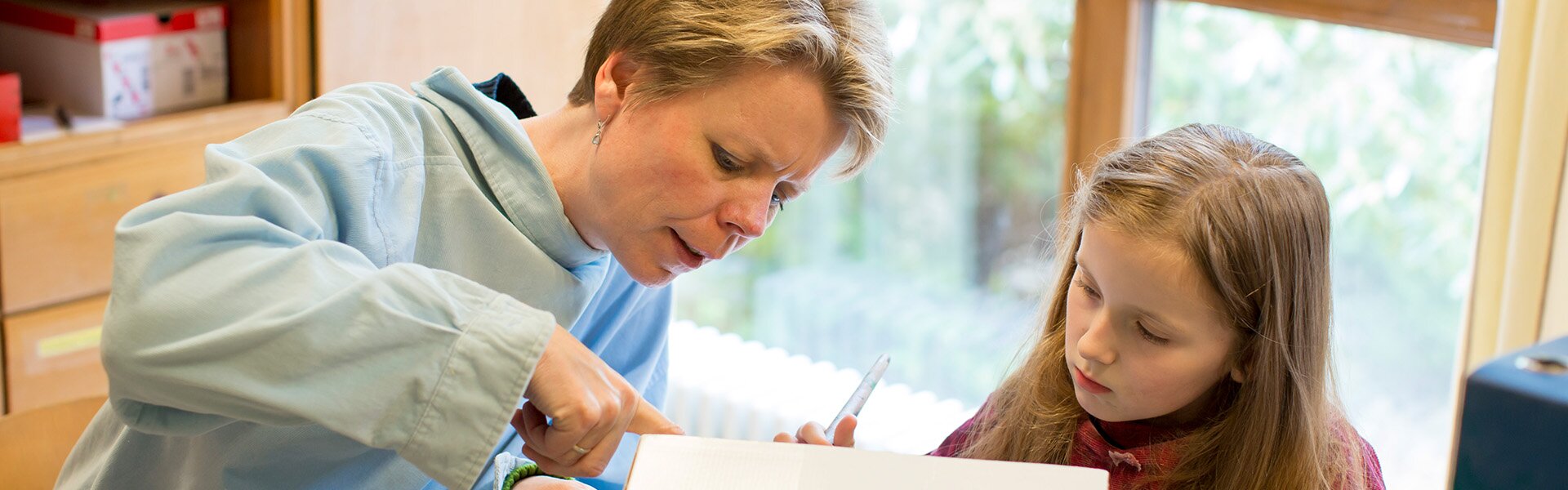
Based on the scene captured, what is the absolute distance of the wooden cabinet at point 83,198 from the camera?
5.77 ft

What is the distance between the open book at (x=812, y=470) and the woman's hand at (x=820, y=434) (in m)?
0.18

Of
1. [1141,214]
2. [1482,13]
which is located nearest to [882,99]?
[1141,214]

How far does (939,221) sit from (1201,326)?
143 cm

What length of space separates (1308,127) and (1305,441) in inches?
34.4

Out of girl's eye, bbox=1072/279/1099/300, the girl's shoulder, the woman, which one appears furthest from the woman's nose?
the girl's shoulder

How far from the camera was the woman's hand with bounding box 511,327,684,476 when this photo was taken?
2.74 feet

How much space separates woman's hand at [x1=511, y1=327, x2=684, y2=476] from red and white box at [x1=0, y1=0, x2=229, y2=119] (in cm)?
125

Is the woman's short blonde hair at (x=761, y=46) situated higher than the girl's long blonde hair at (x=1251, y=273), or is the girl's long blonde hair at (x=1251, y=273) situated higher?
the woman's short blonde hair at (x=761, y=46)

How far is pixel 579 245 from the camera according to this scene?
118 cm

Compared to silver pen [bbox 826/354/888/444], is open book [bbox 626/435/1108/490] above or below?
above

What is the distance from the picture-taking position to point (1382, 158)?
5.76ft

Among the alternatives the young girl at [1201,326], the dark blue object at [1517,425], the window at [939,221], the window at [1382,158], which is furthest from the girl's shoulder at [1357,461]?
the window at [939,221]

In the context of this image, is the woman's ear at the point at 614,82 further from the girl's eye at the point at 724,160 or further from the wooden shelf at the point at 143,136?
the wooden shelf at the point at 143,136

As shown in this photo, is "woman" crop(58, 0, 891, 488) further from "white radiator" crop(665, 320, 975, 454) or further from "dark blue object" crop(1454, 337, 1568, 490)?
"white radiator" crop(665, 320, 975, 454)
